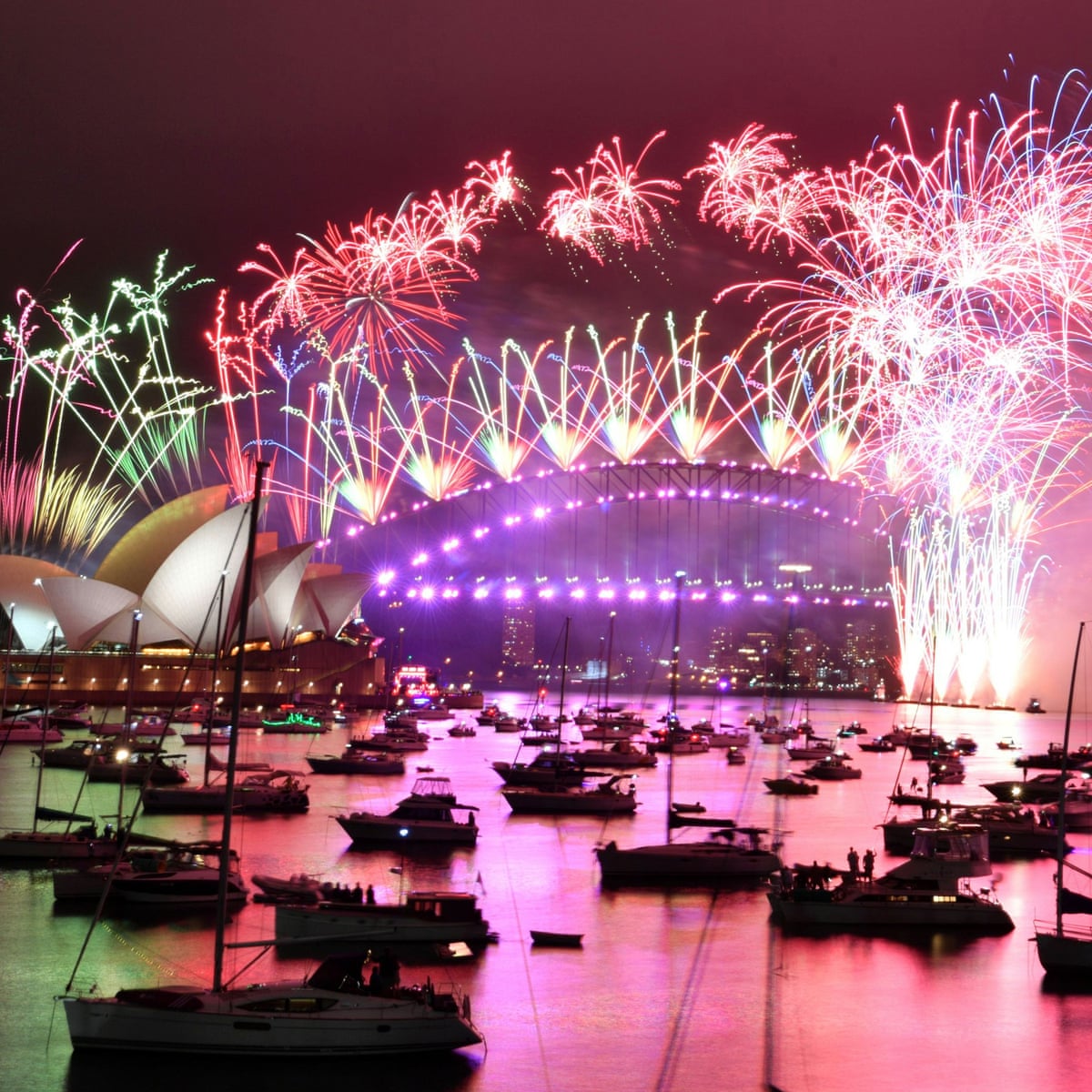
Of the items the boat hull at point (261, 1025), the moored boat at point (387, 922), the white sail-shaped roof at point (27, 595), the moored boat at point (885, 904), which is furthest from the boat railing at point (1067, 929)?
the white sail-shaped roof at point (27, 595)

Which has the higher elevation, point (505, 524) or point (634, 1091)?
point (505, 524)

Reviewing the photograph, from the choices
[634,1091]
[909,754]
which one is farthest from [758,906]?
[909,754]

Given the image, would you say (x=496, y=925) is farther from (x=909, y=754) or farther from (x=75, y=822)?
(x=909, y=754)

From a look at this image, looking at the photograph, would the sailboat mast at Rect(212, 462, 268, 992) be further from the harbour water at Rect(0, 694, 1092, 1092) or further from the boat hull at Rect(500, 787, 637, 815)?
the boat hull at Rect(500, 787, 637, 815)

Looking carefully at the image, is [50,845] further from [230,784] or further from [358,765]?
[358,765]

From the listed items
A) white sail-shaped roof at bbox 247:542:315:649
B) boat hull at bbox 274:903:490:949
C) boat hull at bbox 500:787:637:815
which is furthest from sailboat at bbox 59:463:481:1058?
white sail-shaped roof at bbox 247:542:315:649

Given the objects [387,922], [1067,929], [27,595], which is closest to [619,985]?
[387,922]

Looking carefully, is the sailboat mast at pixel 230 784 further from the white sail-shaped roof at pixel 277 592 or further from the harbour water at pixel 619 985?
the white sail-shaped roof at pixel 277 592
